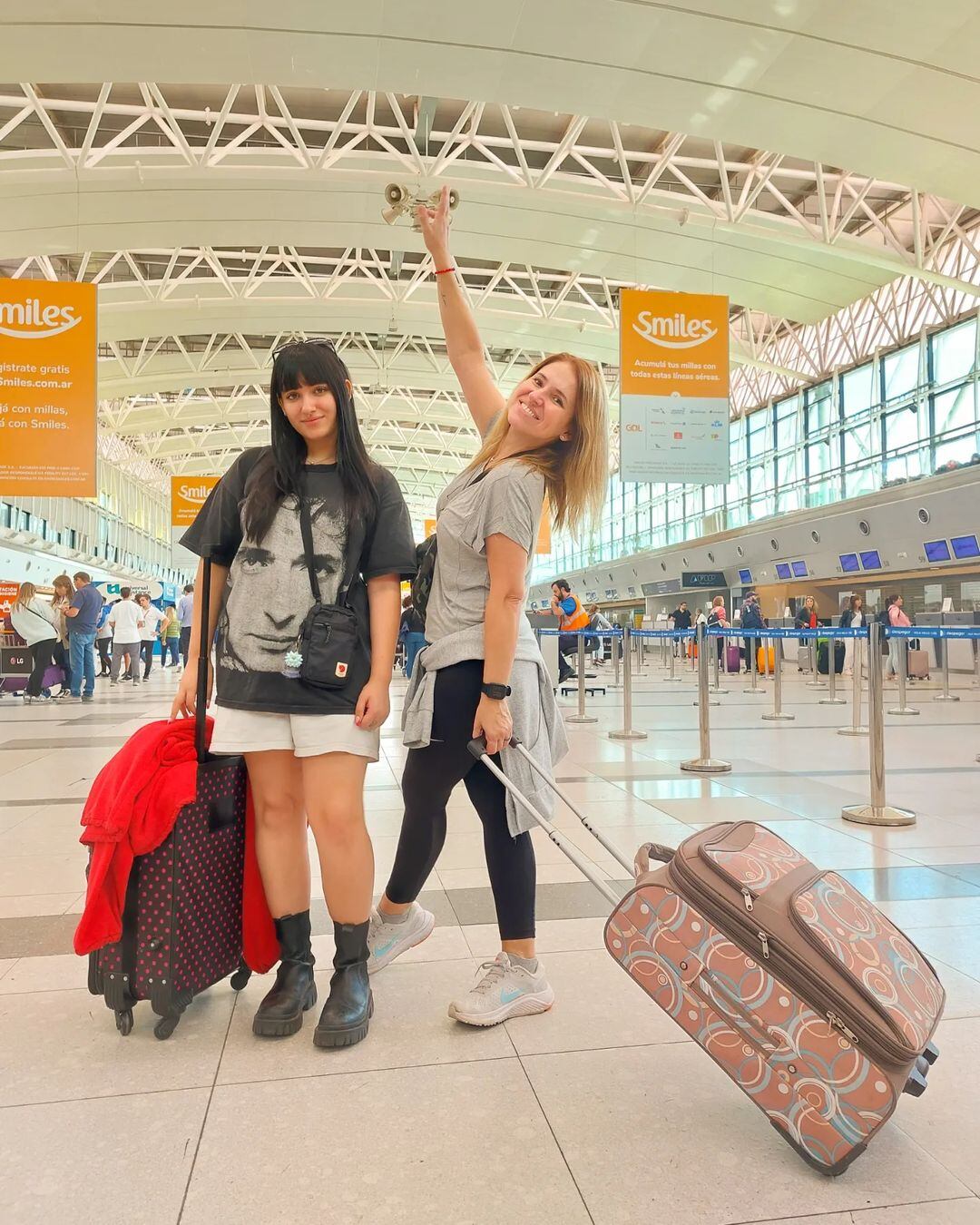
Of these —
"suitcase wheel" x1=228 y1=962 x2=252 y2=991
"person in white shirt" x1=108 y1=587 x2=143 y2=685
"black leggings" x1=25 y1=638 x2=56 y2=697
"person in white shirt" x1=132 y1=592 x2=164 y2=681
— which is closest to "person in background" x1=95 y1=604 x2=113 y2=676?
"person in white shirt" x1=132 y1=592 x2=164 y2=681

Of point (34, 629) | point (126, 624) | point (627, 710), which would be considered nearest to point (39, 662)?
point (34, 629)

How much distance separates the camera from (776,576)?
24641mm

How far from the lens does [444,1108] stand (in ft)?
5.73

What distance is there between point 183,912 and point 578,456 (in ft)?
4.83

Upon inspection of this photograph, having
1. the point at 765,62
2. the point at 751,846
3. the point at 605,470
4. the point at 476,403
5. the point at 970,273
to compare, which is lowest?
the point at 751,846

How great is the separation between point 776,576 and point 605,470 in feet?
77.8

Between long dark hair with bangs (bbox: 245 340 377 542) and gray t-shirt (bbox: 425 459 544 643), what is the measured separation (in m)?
0.22

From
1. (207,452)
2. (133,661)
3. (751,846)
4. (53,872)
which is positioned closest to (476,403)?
(751,846)

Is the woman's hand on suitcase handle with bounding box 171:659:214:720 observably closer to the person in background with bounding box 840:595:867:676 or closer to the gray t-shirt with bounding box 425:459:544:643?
the gray t-shirt with bounding box 425:459:544:643

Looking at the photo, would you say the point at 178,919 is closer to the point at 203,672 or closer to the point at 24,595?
the point at 203,672

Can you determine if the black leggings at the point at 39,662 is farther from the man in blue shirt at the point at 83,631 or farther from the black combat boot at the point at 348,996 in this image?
the black combat boot at the point at 348,996

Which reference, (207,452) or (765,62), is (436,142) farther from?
(207,452)

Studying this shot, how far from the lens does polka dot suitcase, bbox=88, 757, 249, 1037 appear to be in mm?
1996

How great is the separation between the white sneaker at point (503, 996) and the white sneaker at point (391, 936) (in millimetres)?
269
